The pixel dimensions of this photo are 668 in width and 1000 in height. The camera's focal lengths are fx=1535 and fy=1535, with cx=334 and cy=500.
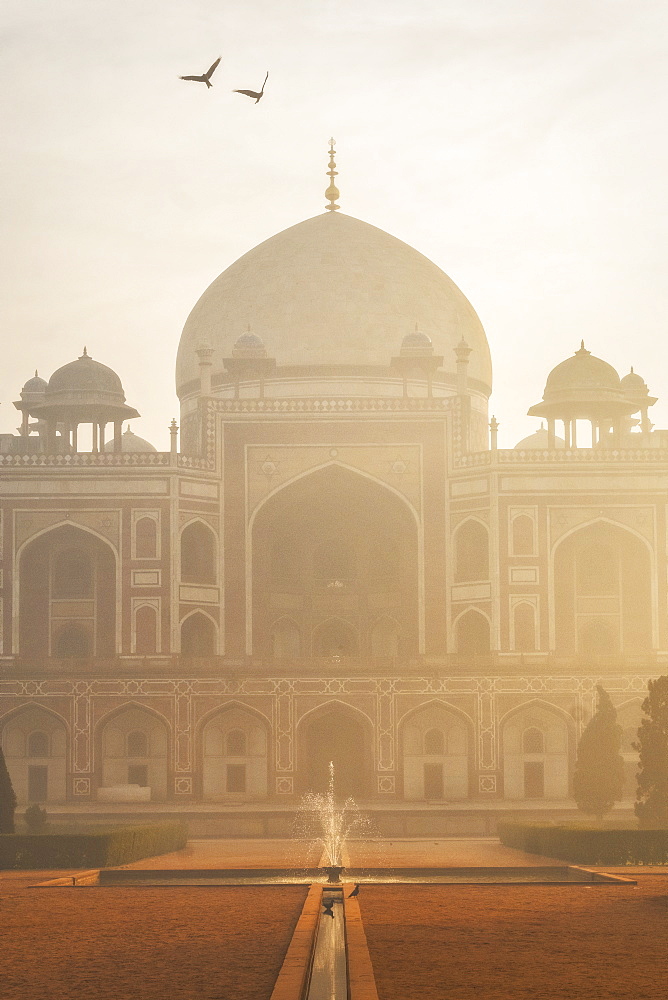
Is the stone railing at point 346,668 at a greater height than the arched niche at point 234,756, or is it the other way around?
the stone railing at point 346,668

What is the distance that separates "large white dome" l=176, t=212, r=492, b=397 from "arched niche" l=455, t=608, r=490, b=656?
6.94 metres

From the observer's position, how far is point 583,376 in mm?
33750

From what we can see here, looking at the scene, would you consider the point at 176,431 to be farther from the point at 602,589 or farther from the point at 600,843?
the point at 600,843

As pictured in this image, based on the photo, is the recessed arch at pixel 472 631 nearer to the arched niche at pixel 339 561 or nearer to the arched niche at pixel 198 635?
the arched niche at pixel 339 561

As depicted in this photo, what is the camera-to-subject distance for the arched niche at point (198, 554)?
31844 millimetres

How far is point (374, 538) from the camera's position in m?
34.5

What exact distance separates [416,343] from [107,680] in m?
11.0

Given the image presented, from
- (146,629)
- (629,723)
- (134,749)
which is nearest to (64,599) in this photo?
(146,629)

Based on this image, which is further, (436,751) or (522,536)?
(522,536)

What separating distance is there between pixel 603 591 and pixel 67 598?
11.1 metres

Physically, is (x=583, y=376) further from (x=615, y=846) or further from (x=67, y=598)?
(x=615, y=846)

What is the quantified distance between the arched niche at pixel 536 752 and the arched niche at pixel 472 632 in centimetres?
264

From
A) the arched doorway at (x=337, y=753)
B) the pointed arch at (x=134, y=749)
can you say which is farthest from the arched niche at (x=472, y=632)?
the pointed arch at (x=134, y=749)

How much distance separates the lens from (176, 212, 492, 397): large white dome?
35.6 metres
